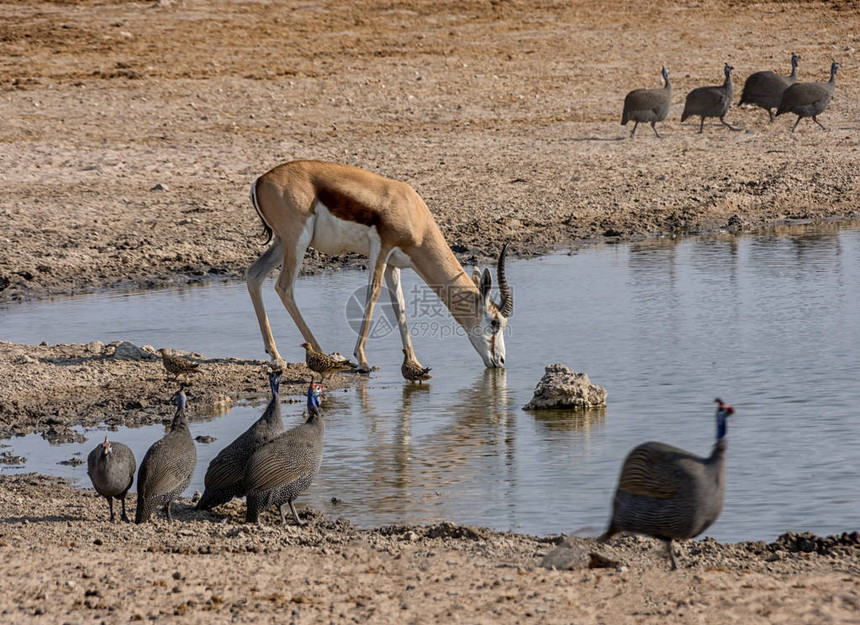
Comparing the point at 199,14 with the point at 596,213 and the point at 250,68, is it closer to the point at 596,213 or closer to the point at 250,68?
the point at 250,68

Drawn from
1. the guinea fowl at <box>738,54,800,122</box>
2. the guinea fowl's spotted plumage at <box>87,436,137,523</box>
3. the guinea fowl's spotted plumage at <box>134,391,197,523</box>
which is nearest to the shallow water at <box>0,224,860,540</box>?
the guinea fowl's spotted plumage at <box>134,391,197,523</box>

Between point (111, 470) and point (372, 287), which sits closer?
point (111, 470)

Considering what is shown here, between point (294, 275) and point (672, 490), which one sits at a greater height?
point (294, 275)

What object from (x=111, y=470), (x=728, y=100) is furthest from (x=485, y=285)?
(x=728, y=100)

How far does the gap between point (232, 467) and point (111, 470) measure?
2.20 ft

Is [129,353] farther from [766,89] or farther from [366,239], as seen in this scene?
[766,89]

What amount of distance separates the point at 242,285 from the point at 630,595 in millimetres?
10200

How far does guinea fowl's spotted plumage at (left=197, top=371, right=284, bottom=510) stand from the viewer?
24.2 ft

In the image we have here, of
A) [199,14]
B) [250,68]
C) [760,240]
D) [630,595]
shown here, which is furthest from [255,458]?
[199,14]

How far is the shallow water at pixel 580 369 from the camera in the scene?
8.14 m

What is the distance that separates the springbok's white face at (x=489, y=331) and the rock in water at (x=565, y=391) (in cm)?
145

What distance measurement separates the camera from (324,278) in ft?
50.7

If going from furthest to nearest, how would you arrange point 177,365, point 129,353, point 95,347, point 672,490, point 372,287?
point 372,287
point 95,347
point 129,353
point 177,365
point 672,490

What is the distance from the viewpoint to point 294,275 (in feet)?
39.4
